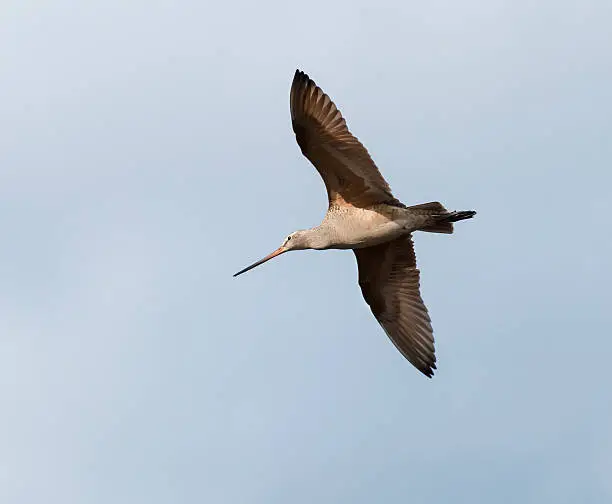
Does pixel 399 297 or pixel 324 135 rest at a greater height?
pixel 324 135

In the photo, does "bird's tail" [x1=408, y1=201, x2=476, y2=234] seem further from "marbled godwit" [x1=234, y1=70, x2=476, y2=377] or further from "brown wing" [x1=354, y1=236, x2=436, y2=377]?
"brown wing" [x1=354, y1=236, x2=436, y2=377]

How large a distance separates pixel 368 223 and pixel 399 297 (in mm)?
1803

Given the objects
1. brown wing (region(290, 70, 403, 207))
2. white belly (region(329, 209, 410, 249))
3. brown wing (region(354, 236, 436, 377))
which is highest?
brown wing (region(290, 70, 403, 207))

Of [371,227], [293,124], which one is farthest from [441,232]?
[293,124]

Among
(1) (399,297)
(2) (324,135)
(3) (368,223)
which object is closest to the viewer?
(2) (324,135)

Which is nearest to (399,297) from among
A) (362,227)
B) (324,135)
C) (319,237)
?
(362,227)

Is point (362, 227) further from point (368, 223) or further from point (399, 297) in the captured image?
point (399, 297)

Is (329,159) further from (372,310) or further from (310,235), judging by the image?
(372,310)

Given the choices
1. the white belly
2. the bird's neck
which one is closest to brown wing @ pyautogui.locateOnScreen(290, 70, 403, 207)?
the white belly

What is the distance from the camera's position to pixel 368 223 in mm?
16906

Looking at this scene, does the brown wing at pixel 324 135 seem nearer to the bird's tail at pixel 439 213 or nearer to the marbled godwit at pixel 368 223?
the marbled godwit at pixel 368 223

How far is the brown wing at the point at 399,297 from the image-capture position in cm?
1812

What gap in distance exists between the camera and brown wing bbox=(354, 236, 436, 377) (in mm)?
18125

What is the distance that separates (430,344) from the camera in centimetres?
1819
